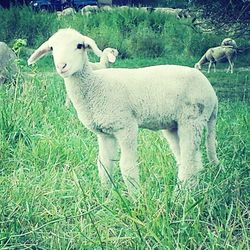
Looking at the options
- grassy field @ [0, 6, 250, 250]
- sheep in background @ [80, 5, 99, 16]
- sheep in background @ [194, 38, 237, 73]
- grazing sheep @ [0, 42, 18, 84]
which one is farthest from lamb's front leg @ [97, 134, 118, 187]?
sheep in background @ [80, 5, 99, 16]

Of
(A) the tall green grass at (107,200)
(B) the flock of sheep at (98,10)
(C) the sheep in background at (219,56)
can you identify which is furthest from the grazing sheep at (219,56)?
(A) the tall green grass at (107,200)

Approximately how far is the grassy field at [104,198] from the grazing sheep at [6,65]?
6.62 ft

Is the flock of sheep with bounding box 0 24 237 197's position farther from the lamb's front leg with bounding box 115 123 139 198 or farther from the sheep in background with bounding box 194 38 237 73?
the sheep in background with bounding box 194 38 237 73

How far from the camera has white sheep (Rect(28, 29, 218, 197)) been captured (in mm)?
4527

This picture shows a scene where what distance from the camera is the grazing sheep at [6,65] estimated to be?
26.7 feet

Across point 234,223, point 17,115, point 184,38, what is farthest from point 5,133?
point 184,38

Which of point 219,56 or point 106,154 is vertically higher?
point 106,154

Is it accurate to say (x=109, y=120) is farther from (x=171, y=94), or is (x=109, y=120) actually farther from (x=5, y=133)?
(x=5, y=133)

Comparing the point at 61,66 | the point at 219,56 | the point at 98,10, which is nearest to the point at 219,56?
the point at 219,56

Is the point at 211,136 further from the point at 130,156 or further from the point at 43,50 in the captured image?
the point at 43,50

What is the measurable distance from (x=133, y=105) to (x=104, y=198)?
60cm

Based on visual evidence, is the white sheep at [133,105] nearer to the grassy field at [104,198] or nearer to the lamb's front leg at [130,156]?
the lamb's front leg at [130,156]

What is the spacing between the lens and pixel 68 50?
4348 millimetres

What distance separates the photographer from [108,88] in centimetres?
462
